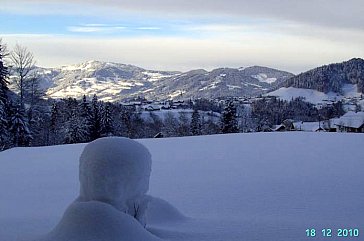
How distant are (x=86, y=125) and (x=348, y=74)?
113485 mm

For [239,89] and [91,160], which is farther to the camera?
[239,89]

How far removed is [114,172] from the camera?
11.3ft

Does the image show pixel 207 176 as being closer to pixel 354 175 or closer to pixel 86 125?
pixel 354 175

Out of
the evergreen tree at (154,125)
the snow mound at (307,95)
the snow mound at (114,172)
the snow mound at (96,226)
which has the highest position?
the snow mound at (307,95)

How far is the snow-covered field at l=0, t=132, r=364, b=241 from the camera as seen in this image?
13.4ft

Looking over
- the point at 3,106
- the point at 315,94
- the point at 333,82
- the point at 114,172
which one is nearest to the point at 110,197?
the point at 114,172

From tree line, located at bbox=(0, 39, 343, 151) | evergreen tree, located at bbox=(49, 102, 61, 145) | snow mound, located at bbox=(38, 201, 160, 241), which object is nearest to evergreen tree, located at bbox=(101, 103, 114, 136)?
tree line, located at bbox=(0, 39, 343, 151)

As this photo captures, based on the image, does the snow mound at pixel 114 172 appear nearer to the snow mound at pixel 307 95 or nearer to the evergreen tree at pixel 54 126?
the evergreen tree at pixel 54 126

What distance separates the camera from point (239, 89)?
185 meters

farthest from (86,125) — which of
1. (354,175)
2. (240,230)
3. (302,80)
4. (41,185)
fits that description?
(302,80)

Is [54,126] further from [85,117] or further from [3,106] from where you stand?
[3,106]
